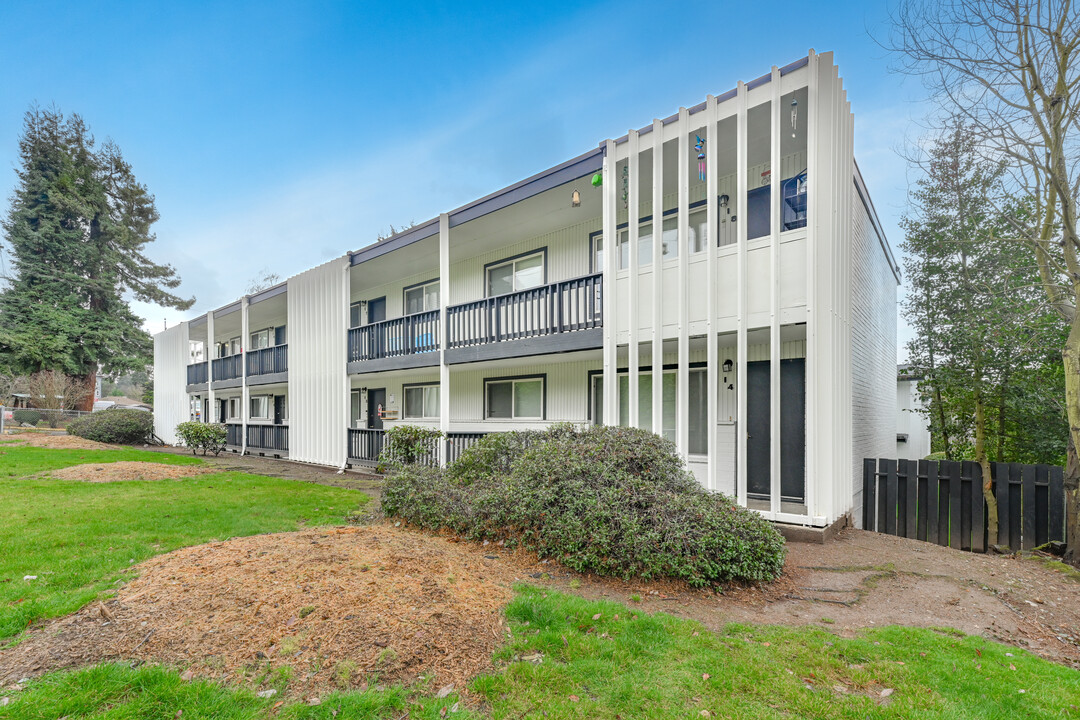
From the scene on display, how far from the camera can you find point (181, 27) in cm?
1327

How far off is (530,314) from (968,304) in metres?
8.18

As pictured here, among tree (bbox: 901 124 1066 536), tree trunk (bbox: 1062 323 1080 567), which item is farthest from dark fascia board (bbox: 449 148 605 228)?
tree trunk (bbox: 1062 323 1080 567)

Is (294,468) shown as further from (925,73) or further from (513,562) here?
(925,73)

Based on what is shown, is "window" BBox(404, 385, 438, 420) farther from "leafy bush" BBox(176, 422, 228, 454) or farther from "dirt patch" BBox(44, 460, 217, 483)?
"leafy bush" BBox(176, 422, 228, 454)

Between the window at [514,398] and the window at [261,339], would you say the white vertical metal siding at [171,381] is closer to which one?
the window at [261,339]

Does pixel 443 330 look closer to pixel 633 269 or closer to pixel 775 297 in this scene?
pixel 633 269

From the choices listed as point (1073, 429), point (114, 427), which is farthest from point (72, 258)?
point (1073, 429)

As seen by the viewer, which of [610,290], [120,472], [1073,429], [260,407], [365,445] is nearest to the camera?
[1073,429]

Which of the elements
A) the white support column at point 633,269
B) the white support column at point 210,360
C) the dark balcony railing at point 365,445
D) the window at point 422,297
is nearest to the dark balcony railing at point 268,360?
the white support column at point 210,360

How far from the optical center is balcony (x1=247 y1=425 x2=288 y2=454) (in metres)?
15.8

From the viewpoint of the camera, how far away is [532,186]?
908cm

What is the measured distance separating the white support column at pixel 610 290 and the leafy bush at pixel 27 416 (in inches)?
1255

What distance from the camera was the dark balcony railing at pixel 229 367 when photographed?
18.2 m

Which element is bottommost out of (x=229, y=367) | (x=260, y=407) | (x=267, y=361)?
(x=260, y=407)
